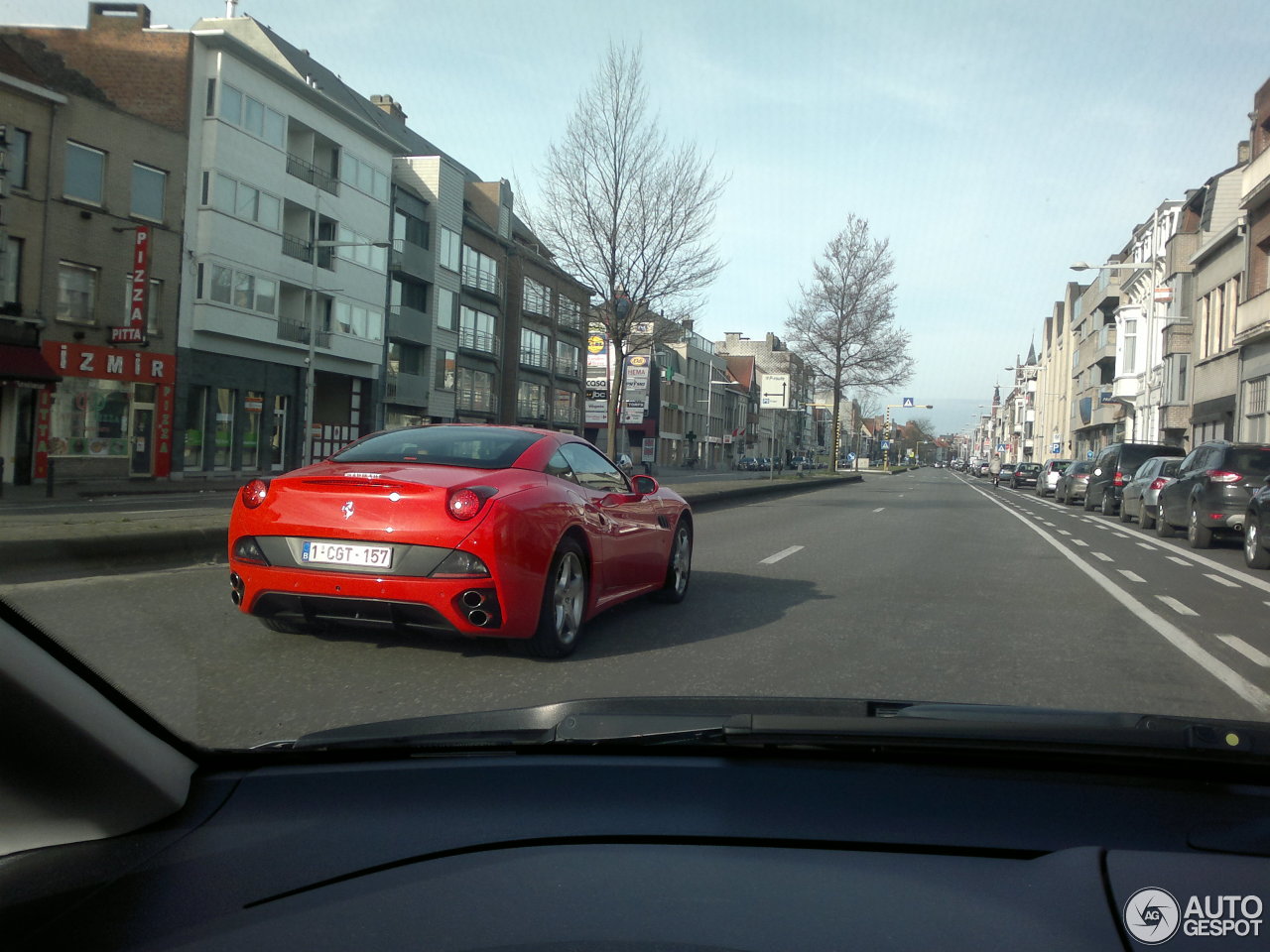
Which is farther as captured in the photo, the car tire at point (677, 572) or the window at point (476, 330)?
the window at point (476, 330)

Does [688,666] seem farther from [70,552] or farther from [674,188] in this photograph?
[674,188]

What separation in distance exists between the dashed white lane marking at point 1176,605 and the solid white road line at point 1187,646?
235 mm

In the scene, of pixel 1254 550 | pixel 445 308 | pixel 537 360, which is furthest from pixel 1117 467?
pixel 537 360

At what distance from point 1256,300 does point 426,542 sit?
3614cm

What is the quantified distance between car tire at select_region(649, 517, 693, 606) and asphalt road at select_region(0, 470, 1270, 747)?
0.14 m

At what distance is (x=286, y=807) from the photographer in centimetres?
201

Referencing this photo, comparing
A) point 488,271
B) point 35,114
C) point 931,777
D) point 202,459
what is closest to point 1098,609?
point 931,777

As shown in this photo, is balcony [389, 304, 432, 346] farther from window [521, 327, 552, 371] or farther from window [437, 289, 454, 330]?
window [521, 327, 552, 371]

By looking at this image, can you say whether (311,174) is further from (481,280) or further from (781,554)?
(781,554)

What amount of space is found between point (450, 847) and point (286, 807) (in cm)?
41

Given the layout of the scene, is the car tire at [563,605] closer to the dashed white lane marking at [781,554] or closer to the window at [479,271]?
the dashed white lane marking at [781,554]

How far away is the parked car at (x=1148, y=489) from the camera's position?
64.0ft

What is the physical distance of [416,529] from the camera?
5.04 m

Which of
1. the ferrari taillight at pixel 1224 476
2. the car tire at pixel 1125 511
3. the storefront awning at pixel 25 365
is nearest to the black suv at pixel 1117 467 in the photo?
the car tire at pixel 1125 511
